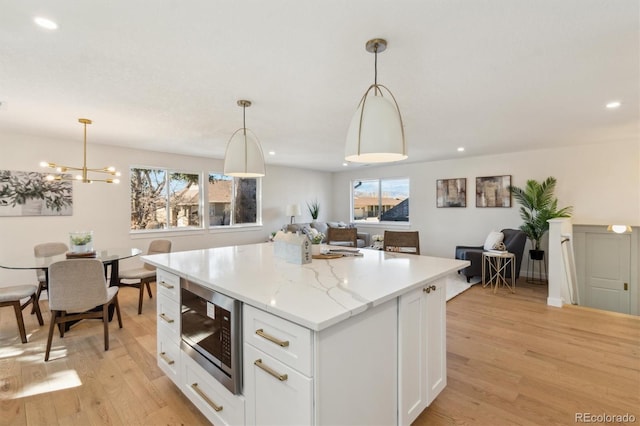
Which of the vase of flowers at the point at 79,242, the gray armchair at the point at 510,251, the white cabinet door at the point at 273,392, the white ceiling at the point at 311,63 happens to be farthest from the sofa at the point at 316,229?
the white cabinet door at the point at 273,392

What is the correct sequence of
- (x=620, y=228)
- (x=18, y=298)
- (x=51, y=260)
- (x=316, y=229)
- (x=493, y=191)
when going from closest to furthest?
(x=18, y=298) < (x=51, y=260) < (x=620, y=228) < (x=493, y=191) < (x=316, y=229)

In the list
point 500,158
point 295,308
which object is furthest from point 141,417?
point 500,158

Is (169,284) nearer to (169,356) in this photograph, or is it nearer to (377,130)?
(169,356)

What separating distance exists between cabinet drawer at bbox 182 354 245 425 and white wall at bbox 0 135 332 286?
12.1 ft

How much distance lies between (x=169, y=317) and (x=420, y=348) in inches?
65.9

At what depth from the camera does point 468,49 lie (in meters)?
1.92

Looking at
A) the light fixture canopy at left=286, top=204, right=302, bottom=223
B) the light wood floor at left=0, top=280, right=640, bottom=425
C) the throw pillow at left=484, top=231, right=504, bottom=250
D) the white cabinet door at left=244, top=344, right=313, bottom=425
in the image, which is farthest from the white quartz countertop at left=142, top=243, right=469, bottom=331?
the light fixture canopy at left=286, top=204, right=302, bottom=223

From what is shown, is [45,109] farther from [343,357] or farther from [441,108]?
[441,108]

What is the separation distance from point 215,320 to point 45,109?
3041 mm

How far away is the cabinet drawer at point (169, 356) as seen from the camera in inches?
78.2

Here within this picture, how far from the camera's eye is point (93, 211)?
460 centimetres

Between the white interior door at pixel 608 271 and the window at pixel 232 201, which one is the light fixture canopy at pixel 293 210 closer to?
the window at pixel 232 201

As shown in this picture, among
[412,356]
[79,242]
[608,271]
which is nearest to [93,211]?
[79,242]

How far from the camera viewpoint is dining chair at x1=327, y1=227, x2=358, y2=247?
12.0 feet
